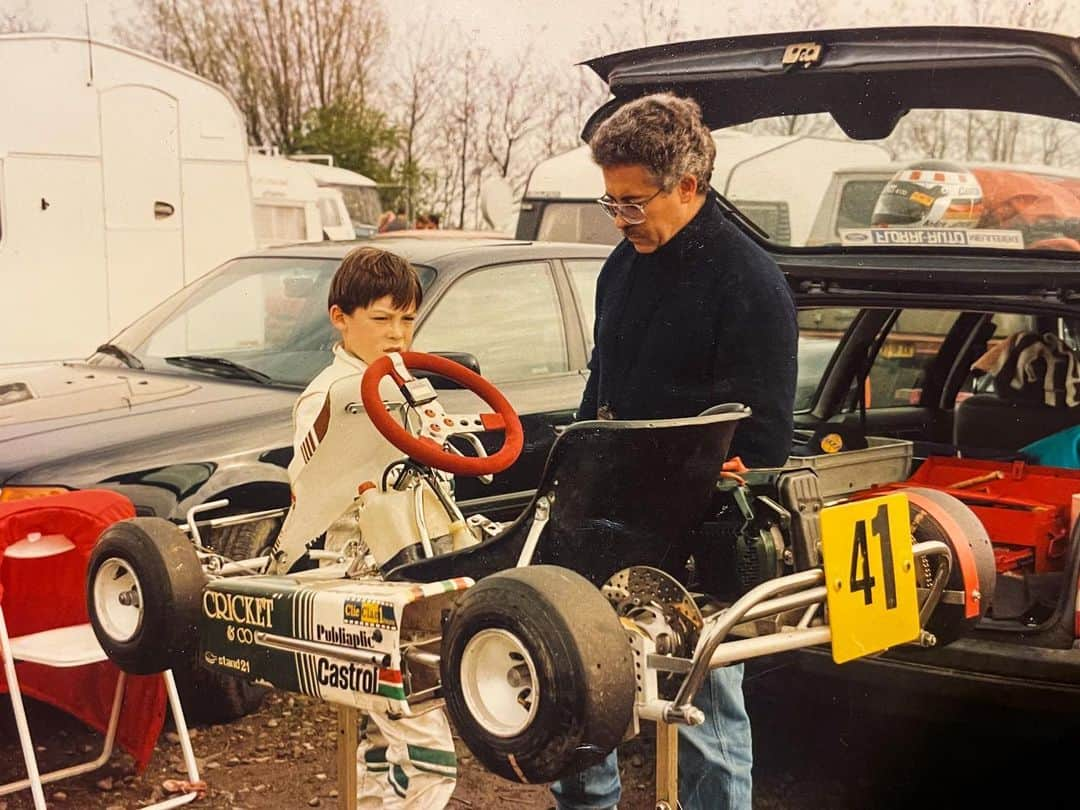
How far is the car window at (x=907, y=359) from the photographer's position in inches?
203

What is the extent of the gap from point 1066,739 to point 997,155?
66.0 inches

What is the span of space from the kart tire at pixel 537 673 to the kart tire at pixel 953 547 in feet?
3.07

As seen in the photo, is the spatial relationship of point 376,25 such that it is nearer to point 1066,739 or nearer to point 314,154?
point 314,154

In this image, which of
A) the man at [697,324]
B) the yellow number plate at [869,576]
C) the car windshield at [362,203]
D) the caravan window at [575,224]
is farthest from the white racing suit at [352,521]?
the car windshield at [362,203]

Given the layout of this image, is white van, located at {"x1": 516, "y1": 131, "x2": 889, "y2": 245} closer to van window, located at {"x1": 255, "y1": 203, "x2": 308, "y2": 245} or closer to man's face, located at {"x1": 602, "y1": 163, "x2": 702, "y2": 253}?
man's face, located at {"x1": 602, "y1": 163, "x2": 702, "y2": 253}

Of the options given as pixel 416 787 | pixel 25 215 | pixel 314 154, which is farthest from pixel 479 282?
pixel 314 154

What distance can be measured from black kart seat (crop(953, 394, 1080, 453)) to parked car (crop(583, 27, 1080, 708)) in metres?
0.02

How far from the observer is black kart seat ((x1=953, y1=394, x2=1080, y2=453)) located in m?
4.74

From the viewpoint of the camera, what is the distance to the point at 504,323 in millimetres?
5543

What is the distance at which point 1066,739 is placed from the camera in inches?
133

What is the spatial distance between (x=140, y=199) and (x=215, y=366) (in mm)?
4228

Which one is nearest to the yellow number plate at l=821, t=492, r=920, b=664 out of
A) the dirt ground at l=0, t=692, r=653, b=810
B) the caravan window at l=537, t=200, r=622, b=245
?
the dirt ground at l=0, t=692, r=653, b=810

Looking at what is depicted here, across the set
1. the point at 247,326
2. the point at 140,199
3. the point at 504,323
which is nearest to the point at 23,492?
the point at 247,326

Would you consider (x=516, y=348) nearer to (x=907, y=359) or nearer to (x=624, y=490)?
(x=907, y=359)
